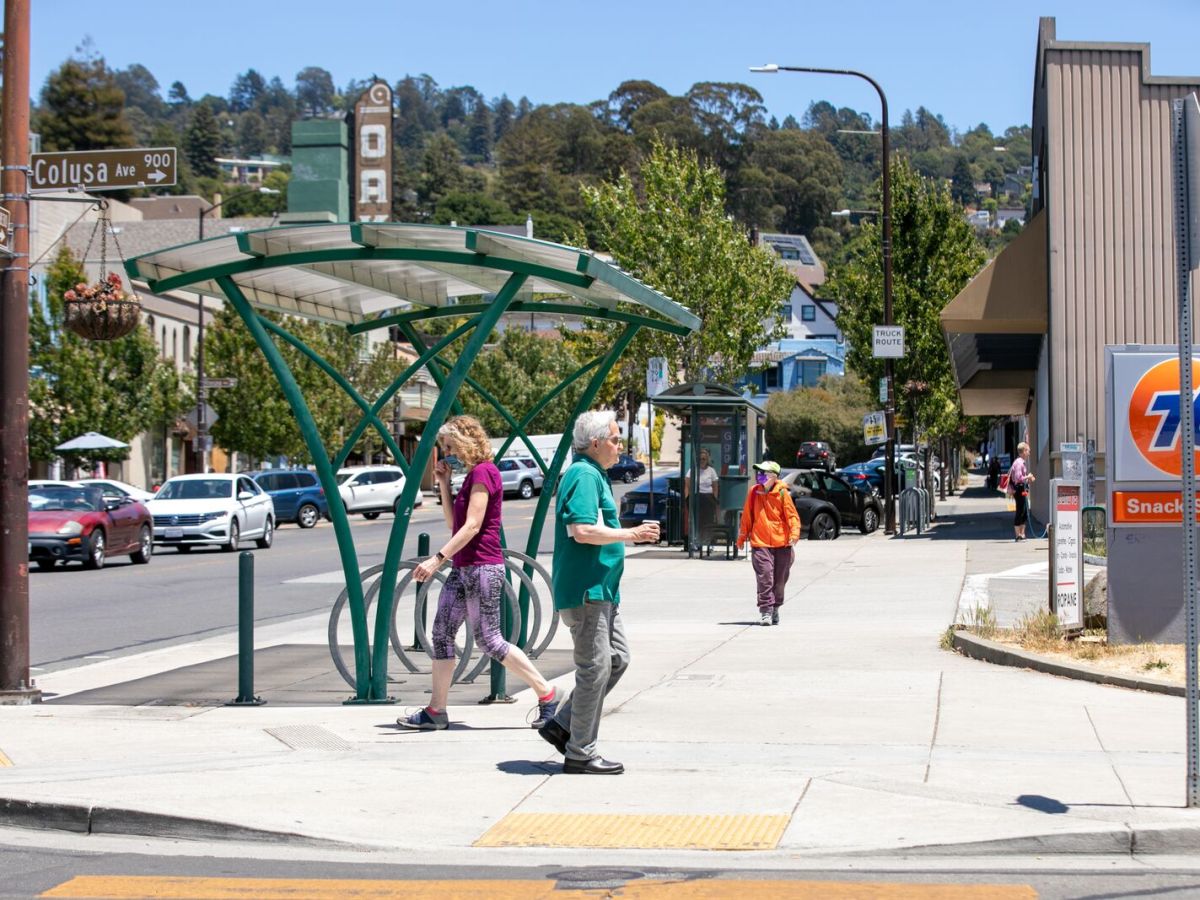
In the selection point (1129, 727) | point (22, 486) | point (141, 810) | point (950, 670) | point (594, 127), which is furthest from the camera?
point (594, 127)

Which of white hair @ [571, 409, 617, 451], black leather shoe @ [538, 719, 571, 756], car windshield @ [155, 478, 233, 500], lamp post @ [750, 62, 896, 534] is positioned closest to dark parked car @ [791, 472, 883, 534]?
lamp post @ [750, 62, 896, 534]

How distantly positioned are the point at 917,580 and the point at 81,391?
97.3ft

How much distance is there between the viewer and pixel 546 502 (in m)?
12.6

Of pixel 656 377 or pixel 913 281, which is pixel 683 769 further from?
pixel 913 281

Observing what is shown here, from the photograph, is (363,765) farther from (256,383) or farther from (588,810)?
(256,383)

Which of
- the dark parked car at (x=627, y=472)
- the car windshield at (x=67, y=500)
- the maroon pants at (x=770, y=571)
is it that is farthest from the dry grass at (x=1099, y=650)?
the dark parked car at (x=627, y=472)

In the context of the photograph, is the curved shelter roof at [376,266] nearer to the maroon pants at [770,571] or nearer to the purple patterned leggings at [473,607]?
the purple patterned leggings at [473,607]

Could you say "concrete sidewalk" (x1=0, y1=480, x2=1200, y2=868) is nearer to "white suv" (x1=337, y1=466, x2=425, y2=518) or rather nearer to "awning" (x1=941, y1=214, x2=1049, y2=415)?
"awning" (x1=941, y1=214, x2=1049, y2=415)

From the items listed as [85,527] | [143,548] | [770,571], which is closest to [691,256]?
[143,548]

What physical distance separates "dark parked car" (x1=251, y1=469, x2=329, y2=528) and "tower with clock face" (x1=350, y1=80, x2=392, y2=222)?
123 ft

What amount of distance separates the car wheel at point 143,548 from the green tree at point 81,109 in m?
102

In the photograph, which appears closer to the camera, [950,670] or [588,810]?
[588,810]

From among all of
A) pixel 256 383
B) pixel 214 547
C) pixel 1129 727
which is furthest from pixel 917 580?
pixel 256 383

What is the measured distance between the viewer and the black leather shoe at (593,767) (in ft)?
27.5
